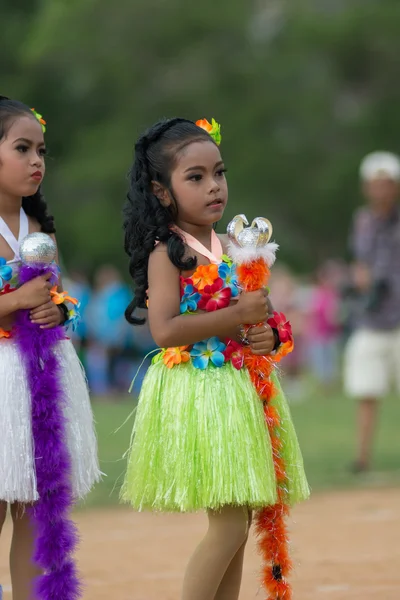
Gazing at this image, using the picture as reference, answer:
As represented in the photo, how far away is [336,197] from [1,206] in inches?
1092

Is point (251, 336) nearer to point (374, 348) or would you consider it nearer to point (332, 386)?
point (374, 348)

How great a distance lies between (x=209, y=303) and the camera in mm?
3943

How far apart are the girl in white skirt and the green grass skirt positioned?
23cm

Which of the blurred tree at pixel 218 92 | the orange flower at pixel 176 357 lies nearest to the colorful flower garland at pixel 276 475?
the orange flower at pixel 176 357

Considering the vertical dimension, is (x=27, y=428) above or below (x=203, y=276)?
below

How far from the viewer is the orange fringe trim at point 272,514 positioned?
3984mm

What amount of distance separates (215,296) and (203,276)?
80 mm

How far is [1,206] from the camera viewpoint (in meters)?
4.12

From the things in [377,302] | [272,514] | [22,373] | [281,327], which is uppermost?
[377,302]

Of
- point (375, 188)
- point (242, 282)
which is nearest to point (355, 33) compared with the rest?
point (375, 188)

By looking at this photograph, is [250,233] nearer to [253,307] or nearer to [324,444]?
[253,307]

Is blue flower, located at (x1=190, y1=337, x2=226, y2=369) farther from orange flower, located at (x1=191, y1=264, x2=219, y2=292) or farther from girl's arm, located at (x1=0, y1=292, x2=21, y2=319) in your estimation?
girl's arm, located at (x1=0, y1=292, x2=21, y2=319)

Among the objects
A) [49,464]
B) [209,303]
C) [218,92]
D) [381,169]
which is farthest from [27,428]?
[218,92]

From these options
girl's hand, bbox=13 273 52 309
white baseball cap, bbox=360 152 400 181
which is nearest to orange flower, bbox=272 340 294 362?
girl's hand, bbox=13 273 52 309
